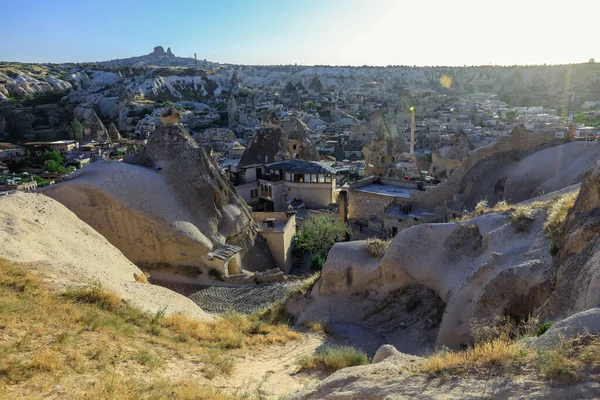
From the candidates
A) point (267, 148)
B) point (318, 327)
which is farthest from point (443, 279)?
point (267, 148)

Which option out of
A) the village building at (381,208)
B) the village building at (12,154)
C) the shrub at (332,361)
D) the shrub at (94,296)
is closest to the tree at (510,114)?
the village building at (381,208)

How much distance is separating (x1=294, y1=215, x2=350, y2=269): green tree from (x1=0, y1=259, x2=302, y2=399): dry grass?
10.2 meters

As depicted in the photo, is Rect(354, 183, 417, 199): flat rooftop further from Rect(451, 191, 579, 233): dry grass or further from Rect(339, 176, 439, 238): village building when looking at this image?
Rect(451, 191, 579, 233): dry grass

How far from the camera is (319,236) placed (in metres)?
20.3

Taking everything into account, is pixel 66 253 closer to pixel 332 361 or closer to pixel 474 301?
pixel 332 361

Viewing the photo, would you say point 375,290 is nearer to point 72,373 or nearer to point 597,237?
point 597,237

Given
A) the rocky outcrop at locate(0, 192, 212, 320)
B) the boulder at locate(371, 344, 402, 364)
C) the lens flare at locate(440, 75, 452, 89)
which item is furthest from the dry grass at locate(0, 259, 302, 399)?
the lens flare at locate(440, 75, 452, 89)

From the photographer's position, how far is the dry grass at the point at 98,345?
5.70m

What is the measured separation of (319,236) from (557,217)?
1250 cm

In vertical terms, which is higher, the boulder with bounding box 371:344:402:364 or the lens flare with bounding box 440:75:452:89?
the lens flare with bounding box 440:75:452:89

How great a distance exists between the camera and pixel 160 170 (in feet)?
59.7

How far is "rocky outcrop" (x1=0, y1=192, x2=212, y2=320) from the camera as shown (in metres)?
9.60

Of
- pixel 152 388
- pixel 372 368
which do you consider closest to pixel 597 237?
pixel 372 368

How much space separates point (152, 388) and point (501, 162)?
52.9ft
